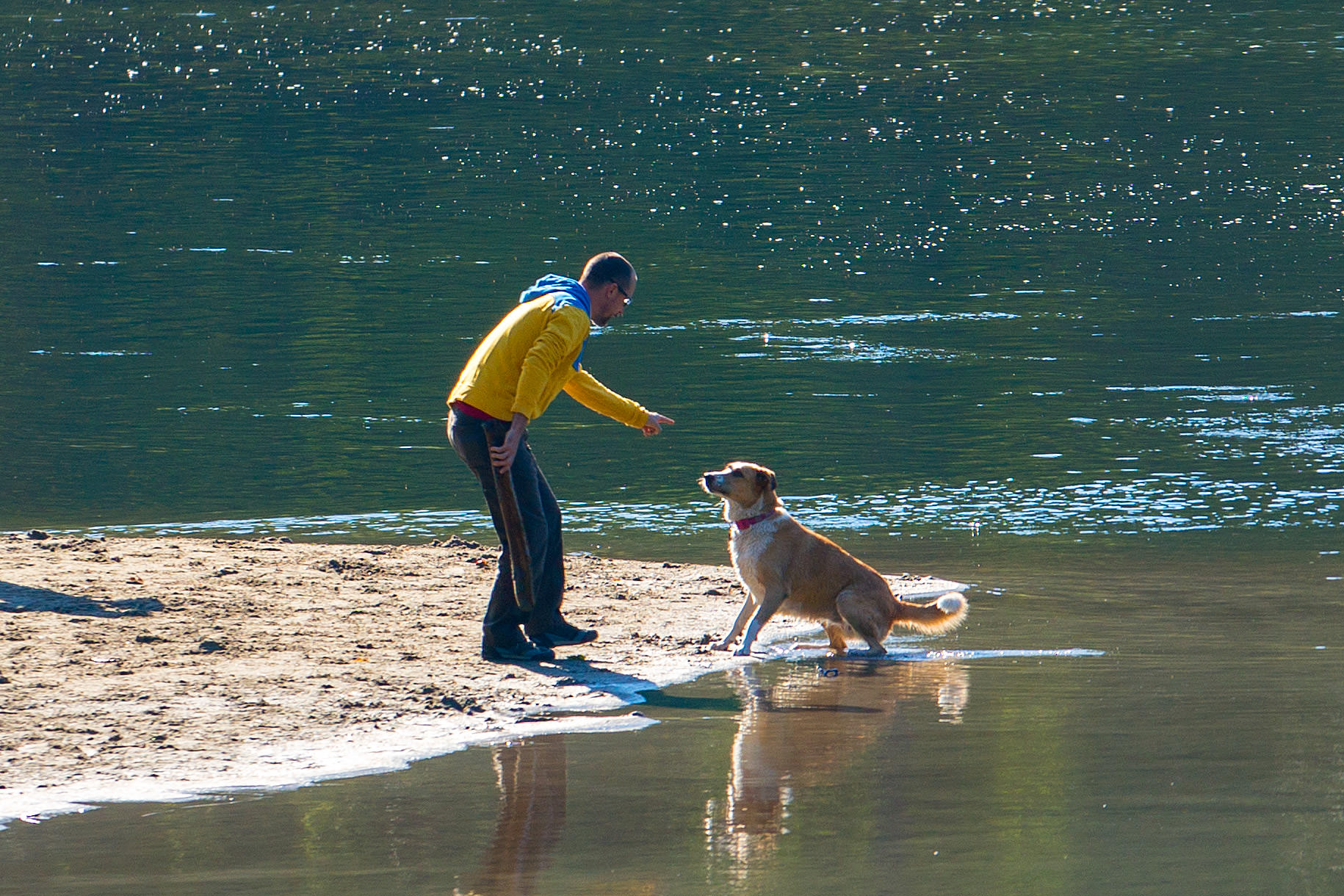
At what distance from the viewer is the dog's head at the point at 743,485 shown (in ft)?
29.9

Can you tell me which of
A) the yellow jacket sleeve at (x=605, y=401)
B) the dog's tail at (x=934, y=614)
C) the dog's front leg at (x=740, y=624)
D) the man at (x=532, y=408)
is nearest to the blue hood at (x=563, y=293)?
the man at (x=532, y=408)

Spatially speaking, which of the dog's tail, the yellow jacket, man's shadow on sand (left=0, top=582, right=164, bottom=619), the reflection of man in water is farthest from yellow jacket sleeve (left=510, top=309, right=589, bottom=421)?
man's shadow on sand (left=0, top=582, right=164, bottom=619)

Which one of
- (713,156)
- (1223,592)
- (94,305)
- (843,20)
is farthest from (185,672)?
(843,20)

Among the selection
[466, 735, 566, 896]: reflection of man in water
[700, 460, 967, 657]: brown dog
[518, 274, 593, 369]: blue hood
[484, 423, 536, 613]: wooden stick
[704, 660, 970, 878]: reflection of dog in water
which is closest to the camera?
[466, 735, 566, 896]: reflection of man in water

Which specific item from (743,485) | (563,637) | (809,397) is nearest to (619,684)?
(563,637)

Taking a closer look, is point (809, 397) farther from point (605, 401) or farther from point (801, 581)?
point (605, 401)

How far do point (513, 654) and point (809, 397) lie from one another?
34.0ft

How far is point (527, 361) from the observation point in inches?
309

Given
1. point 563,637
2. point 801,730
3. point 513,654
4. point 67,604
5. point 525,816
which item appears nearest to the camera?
point 525,816

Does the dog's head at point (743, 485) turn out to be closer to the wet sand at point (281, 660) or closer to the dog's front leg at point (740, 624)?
the dog's front leg at point (740, 624)

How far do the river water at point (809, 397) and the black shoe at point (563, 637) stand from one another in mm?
1019

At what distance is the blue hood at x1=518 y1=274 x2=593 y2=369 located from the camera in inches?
316

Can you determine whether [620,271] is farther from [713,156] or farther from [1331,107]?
[1331,107]

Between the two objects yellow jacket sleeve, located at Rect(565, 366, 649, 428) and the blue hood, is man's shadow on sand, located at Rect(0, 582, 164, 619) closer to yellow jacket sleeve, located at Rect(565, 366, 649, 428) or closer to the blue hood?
yellow jacket sleeve, located at Rect(565, 366, 649, 428)
